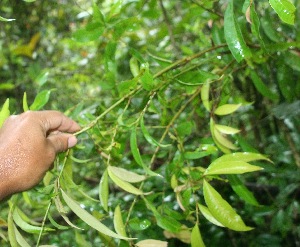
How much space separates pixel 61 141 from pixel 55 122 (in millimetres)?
53

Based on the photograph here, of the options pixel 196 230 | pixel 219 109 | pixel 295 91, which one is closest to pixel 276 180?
pixel 295 91

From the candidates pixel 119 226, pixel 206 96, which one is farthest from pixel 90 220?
pixel 206 96

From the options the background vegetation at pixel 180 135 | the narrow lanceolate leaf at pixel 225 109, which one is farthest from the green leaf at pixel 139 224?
the narrow lanceolate leaf at pixel 225 109

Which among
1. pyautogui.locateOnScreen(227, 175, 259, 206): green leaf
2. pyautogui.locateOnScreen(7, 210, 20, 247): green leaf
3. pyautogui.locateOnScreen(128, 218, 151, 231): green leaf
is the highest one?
pyautogui.locateOnScreen(227, 175, 259, 206): green leaf

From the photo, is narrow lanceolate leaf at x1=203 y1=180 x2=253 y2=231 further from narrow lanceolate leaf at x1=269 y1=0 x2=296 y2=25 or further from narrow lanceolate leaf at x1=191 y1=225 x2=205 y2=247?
narrow lanceolate leaf at x1=269 y1=0 x2=296 y2=25

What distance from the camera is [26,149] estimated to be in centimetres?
62

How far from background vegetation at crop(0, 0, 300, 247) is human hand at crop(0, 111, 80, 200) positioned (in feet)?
0.11

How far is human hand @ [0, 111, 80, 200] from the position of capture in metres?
0.60

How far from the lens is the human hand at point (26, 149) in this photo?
23.6 inches

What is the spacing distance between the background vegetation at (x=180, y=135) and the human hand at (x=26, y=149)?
3cm

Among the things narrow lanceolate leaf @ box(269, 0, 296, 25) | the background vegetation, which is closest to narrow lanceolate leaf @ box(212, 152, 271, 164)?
the background vegetation

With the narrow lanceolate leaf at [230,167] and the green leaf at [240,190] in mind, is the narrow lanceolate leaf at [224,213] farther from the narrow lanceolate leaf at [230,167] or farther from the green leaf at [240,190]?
the green leaf at [240,190]

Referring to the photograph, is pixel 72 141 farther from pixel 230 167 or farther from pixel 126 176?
pixel 230 167

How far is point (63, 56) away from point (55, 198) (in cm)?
212
